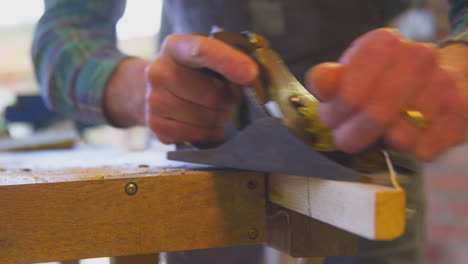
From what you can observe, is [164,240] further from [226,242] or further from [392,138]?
[392,138]

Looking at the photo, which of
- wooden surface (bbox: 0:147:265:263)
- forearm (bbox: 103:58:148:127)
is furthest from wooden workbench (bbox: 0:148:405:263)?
forearm (bbox: 103:58:148:127)

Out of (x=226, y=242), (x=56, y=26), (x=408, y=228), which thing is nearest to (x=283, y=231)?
(x=226, y=242)

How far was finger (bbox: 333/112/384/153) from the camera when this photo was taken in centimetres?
40

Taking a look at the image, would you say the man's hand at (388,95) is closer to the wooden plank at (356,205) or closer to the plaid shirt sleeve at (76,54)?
the wooden plank at (356,205)

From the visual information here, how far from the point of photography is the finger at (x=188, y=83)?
0.66 metres

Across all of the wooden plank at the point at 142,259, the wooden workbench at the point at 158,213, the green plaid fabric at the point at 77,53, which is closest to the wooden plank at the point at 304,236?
the wooden workbench at the point at 158,213

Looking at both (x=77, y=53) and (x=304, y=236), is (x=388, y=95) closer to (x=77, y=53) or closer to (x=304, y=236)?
(x=304, y=236)

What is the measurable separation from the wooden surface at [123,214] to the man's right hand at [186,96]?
0.46ft

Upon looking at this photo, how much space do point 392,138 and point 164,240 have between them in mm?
273

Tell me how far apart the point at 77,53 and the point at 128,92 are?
16 cm

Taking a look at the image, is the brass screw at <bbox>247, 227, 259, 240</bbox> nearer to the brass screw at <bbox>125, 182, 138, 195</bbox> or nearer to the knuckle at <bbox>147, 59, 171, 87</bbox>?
the brass screw at <bbox>125, 182, 138, 195</bbox>

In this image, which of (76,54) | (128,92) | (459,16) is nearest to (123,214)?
(128,92)

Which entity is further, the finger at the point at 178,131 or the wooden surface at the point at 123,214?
the finger at the point at 178,131

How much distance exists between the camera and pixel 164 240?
1.73 ft
